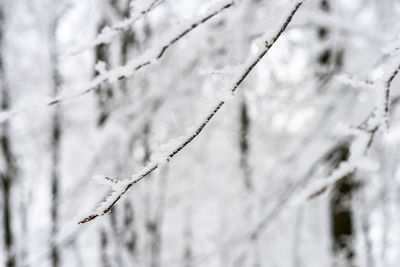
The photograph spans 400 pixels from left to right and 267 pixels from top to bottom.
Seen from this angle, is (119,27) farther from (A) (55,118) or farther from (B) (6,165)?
(B) (6,165)

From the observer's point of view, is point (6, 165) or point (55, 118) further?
point (55, 118)

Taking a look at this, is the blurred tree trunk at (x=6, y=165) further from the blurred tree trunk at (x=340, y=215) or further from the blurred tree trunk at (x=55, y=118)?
the blurred tree trunk at (x=340, y=215)

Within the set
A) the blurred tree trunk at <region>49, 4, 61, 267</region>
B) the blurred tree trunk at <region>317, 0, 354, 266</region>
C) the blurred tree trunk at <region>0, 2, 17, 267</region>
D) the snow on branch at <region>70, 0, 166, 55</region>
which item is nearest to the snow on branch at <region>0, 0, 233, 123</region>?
the snow on branch at <region>70, 0, 166, 55</region>

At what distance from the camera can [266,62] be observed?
3584 mm

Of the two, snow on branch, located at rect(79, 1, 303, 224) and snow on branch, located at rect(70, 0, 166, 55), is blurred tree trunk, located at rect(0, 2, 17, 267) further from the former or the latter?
snow on branch, located at rect(79, 1, 303, 224)

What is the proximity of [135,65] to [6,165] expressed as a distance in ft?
16.6

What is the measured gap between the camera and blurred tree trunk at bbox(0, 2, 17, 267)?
→ 4.66 m

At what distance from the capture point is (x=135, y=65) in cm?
72

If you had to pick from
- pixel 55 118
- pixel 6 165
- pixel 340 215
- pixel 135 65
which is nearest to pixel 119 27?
pixel 135 65

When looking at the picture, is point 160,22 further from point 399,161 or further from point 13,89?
point 13,89

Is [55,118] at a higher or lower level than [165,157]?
higher

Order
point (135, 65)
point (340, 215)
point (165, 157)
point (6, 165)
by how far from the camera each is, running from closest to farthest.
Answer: point (165, 157), point (135, 65), point (340, 215), point (6, 165)

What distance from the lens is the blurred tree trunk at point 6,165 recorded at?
466 cm

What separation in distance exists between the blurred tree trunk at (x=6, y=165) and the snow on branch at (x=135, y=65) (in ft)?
13.9
